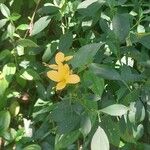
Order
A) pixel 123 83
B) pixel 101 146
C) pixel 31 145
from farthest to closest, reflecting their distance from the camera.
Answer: pixel 31 145, pixel 123 83, pixel 101 146

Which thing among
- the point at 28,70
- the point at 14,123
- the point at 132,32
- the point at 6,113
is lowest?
the point at 14,123

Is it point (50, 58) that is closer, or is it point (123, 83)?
point (123, 83)

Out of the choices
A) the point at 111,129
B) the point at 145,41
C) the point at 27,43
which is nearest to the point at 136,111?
the point at 111,129

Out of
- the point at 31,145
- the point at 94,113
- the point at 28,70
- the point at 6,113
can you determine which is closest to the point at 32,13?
the point at 28,70

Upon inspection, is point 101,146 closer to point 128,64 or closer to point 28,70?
point 128,64

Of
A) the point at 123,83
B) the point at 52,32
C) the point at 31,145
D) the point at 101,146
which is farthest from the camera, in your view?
the point at 52,32

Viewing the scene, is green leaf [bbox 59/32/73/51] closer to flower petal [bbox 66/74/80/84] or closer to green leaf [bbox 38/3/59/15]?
green leaf [bbox 38/3/59/15]

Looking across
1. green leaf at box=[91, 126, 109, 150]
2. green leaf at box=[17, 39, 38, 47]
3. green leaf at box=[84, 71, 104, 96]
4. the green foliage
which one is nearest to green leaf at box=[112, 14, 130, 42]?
the green foliage

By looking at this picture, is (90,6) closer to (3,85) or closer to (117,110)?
(117,110)

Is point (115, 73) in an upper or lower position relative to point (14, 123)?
upper
